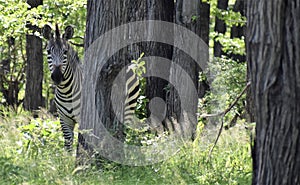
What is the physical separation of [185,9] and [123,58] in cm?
465

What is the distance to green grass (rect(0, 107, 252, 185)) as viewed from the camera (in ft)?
28.9

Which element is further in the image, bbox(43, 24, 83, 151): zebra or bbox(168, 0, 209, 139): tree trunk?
bbox(168, 0, 209, 139): tree trunk

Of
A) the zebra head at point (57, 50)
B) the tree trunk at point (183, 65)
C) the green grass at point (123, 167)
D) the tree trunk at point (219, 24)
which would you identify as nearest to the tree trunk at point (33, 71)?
the tree trunk at point (183, 65)

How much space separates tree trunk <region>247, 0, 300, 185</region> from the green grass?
8.78 feet

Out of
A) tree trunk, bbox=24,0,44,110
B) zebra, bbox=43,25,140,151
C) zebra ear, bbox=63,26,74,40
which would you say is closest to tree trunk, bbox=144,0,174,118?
zebra, bbox=43,25,140,151

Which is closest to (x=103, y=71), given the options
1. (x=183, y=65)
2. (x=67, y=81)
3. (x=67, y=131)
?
(x=67, y=131)

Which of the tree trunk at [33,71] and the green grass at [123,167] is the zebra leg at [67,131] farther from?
the tree trunk at [33,71]

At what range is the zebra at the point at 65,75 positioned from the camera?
42.9ft

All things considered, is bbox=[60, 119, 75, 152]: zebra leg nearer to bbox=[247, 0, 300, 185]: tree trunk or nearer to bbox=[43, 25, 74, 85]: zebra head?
bbox=[43, 25, 74, 85]: zebra head

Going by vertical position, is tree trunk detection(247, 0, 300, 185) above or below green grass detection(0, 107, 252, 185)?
above

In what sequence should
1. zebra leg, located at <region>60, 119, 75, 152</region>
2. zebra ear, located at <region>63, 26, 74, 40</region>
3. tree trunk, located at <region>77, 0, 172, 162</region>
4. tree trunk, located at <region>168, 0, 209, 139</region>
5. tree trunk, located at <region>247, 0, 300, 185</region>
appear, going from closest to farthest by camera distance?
tree trunk, located at <region>247, 0, 300, 185</region>
tree trunk, located at <region>77, 0, 172, 162</region>
zebra ear, located at <region>63, 26, 74, 40</region>
zebra leg, located at <region>60, 119, 75, 152</region>
tree trunk, located at <region>168, 0, 209, 139</region>

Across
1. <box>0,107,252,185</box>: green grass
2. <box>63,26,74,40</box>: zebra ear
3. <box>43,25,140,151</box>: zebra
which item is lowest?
<box>0,107,252,185</box>: green grass

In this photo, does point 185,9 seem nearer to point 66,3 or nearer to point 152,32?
point 152,32

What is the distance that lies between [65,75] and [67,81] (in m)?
0.23
